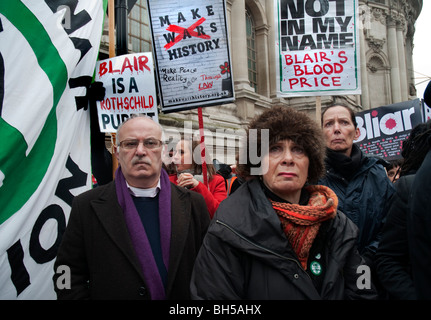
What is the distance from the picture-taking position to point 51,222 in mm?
2621

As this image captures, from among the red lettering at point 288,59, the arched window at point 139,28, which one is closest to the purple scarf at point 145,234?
the red lettering at point 288,59

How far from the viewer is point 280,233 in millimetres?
1452

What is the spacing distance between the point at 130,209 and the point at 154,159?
0.33 m

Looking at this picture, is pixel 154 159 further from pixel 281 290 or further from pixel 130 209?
pixel 281 290

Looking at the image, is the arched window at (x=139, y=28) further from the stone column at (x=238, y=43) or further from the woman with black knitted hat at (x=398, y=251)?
the woman with black knitted hat at (x=398, y=251)

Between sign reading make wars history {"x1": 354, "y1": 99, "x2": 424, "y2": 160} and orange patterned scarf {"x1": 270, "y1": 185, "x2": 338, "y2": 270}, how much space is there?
4.87 m

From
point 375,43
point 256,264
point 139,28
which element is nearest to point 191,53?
point 256,264

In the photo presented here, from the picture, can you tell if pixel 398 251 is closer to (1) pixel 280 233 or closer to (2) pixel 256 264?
(1) pixel 280 233

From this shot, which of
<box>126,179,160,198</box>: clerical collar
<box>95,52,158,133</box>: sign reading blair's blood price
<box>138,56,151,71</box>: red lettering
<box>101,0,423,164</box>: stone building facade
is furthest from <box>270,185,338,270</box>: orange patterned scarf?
<box>138,56,151,71</box>: red lettering

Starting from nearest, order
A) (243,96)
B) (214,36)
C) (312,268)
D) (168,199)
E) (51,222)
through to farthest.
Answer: (312,268) < (168,199) < (51,222) < (214,36) < (243,96)

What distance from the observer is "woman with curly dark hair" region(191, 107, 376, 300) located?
140cm

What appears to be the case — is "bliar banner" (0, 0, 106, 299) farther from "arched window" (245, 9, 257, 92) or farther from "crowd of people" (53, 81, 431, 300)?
"arched window" (245, 9, 257, 92)

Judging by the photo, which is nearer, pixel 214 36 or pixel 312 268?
pixel 312 268

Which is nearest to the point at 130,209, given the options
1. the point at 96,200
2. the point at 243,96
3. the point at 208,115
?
the point at 96,200
